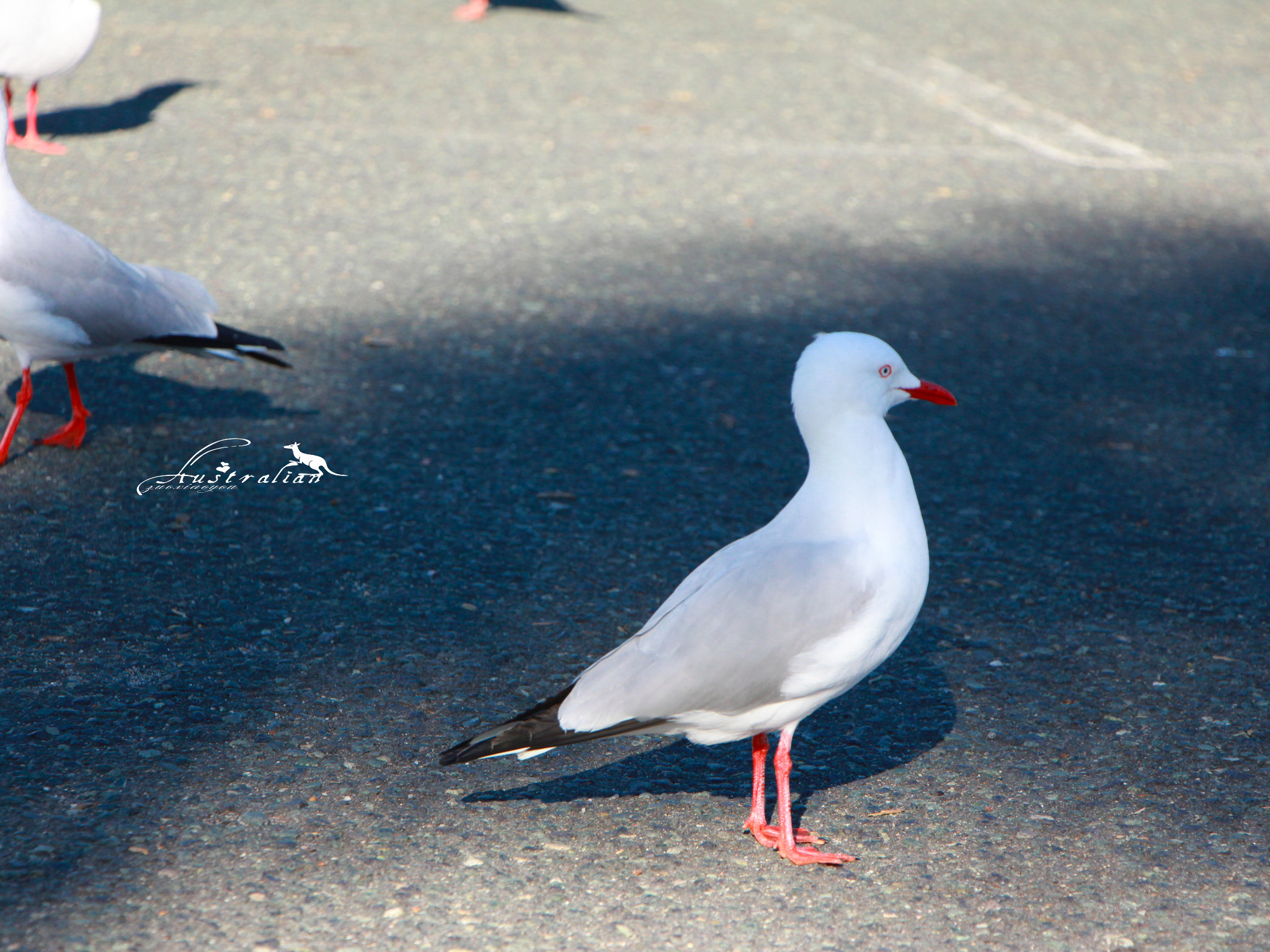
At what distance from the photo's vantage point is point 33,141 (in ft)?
22.7

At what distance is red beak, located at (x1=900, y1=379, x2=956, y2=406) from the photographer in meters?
2.77

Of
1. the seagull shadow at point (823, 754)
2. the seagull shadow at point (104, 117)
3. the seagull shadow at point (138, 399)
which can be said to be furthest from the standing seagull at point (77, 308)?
the seagull shadow at point (104, 117)

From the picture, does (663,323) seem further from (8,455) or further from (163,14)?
(163,14)

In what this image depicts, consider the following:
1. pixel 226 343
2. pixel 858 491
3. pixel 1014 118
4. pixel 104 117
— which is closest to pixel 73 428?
pixel 226 343

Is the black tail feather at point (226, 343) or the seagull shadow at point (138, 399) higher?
the black tail feather at point (226, 343)

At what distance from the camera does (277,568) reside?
368 cm

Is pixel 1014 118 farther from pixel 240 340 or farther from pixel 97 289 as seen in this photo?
pixel 97 289

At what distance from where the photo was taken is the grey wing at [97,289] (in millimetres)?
4051

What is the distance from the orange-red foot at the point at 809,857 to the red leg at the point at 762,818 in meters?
0.04

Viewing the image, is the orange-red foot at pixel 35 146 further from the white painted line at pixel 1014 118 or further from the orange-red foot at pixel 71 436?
the white painted line at pixel 1014 118

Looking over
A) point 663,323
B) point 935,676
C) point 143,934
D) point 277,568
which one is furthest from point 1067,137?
point 143,934

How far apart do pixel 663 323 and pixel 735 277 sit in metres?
0.65

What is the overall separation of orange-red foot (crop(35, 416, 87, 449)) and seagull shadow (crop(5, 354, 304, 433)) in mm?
161

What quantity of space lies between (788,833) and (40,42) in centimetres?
612
